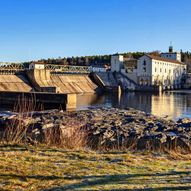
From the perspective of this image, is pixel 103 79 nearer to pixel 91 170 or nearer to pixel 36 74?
pixel 36 74

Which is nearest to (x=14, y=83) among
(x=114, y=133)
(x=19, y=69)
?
(x=19, y=69)

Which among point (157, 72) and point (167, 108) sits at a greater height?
point (157, 72)

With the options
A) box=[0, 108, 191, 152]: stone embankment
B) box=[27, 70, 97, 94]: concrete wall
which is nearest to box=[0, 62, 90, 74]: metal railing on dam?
box=[27, 70, 97, 94]: concrete wall

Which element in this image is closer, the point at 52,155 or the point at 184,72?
the point at 52,155

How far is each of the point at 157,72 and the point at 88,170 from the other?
7022 cm

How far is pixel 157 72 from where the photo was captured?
7431 cm

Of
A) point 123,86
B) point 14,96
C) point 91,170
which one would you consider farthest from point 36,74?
point 91,170

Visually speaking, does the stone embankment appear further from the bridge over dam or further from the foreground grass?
the bridge over dam

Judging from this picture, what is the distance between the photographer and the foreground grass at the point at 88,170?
15.6 feet

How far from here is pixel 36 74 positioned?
5022cm

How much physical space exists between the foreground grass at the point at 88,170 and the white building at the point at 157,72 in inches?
2564

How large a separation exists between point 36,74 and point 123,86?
2453 centimetres

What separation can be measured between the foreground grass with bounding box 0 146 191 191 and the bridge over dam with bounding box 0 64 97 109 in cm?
2468

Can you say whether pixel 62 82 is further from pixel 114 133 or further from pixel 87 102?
pixel 114 133
